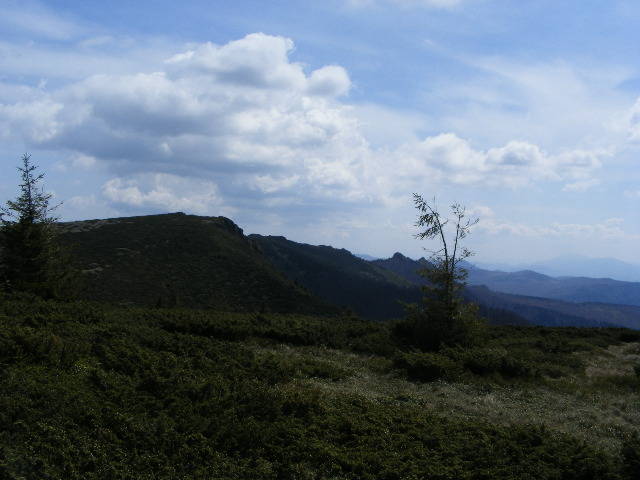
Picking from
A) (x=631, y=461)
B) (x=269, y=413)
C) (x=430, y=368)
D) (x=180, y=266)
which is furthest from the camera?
(x=180, y=266)

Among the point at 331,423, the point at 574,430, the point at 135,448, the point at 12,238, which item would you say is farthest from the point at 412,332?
the point at 12,238

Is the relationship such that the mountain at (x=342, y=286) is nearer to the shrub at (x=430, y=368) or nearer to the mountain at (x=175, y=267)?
the mountain at (x=175, y=267)

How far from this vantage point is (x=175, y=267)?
6906cm

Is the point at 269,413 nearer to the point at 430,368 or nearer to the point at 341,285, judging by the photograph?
the point at 430,368

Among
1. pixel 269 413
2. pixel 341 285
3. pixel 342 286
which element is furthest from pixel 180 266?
pixel 341 285

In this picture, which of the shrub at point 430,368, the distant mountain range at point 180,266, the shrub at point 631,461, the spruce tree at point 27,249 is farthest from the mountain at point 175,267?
the shrub at point 631,461

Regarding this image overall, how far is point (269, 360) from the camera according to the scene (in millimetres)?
15203

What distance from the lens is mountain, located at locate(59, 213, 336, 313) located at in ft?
193

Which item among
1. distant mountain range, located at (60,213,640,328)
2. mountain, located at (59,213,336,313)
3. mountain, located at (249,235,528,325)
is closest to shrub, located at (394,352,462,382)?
distant mountain range, located at (60,213,640,328)

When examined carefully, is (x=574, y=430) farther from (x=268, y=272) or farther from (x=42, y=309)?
(x=268, y=272)

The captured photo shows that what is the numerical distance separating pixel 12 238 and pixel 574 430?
26.5 m

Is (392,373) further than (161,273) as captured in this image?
No

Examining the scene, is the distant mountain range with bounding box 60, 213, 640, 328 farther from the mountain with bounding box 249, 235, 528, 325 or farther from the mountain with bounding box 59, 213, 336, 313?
the mountain with bounding box 249, 235, 528, 325

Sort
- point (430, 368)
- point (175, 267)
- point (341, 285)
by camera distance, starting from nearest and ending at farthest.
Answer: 1. point (430, 368)
2. point (175, 267)
3. point (341, 285)
